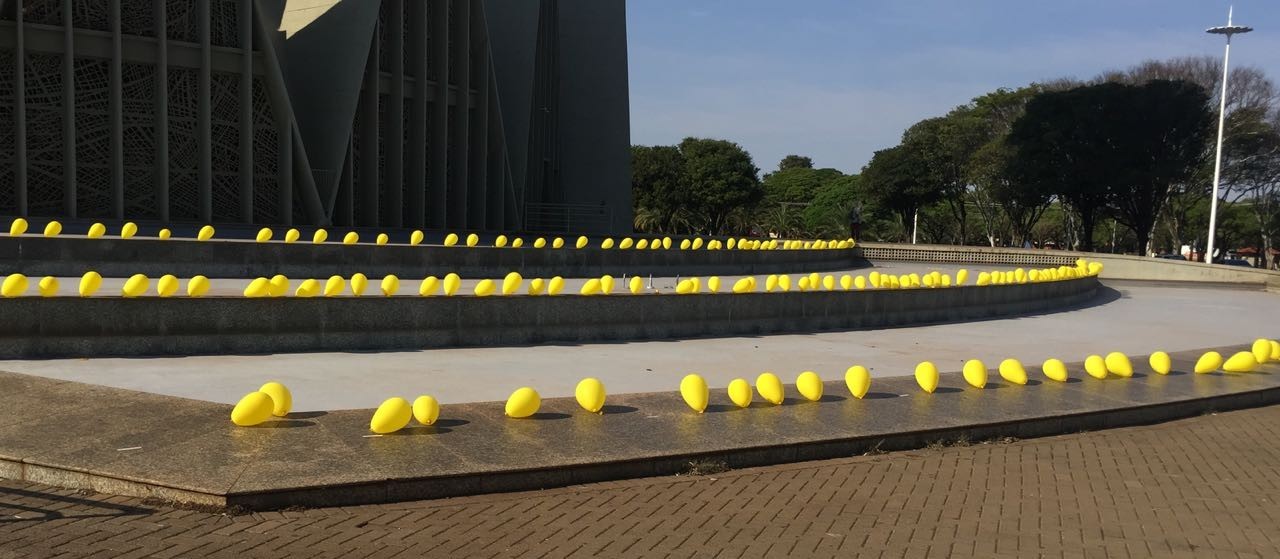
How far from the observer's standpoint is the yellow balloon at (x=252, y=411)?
700 centimetres

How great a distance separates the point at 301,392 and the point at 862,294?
9928 millimetres

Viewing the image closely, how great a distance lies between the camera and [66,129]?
2233 centimetres

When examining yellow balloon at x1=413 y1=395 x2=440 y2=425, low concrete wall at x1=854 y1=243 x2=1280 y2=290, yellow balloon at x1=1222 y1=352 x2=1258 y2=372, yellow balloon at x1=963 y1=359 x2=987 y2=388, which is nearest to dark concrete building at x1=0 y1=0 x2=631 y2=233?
low concrete wall at x1=854 y1=243 x2=1280 y2=290

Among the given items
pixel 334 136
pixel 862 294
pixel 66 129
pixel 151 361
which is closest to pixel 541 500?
pixel 151 361

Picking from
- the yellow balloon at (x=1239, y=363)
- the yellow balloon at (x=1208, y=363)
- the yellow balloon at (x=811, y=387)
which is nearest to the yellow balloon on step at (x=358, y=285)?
the yellow balloon at (x=811, y=387)

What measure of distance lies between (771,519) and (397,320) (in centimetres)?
695

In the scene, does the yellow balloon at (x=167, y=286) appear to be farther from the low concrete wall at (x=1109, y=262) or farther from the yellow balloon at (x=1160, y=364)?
the low concrete wall at (x=1109, y=262)

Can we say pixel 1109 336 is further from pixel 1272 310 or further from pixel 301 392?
pixel 301 392

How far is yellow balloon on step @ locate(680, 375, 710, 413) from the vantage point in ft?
27.1

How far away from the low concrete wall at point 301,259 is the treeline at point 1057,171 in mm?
31094

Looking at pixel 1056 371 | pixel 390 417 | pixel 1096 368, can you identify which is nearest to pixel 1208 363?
pixel 1096 368

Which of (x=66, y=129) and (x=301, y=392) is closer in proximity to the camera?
(x=301, y=392)

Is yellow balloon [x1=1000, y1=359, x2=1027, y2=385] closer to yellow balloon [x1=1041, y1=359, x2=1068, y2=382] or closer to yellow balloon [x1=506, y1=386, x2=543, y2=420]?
yellow balloon [x1=1041, y1=359, x2=1068, y2=382]

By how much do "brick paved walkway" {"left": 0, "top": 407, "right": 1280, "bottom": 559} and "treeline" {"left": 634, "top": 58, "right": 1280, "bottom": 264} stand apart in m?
42.2
